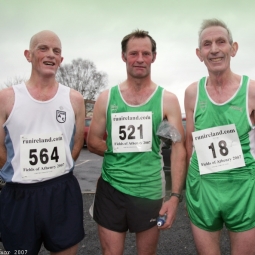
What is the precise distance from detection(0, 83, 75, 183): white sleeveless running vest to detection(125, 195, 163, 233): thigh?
2.04 feet

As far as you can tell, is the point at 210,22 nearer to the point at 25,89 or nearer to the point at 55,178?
the point at 25,89

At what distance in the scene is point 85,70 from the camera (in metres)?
43.9

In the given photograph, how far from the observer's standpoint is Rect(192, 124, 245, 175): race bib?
2428 mm

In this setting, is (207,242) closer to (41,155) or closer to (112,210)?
(112,210)

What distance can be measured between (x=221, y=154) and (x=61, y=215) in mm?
1340

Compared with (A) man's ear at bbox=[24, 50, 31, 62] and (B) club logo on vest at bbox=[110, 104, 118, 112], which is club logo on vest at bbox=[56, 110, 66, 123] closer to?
(B) club logo on vest at bbox=[110, 104, 118, 112]

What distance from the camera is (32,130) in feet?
8.21

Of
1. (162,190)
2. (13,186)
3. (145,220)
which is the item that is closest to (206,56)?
(162,190)

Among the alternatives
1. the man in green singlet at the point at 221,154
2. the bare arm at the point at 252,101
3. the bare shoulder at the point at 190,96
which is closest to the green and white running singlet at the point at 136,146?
the bare shoulder at the point at 190,96

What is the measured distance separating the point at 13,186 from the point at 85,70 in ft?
139

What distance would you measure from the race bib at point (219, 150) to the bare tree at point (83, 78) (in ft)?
133

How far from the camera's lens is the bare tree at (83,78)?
42.4m

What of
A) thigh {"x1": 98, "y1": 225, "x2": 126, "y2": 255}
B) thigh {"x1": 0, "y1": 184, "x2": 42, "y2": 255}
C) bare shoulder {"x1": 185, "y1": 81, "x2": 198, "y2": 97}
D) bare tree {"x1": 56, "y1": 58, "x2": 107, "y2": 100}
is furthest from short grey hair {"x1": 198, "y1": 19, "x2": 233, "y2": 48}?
bare tree {"x1": 56, "y1": 58, "x2": 107, "y2": 100}

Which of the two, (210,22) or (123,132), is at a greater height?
(210,22)
